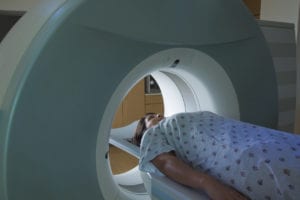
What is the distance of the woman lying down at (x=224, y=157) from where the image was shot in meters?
0.72

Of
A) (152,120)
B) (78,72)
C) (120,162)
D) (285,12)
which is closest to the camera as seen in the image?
(78,72)

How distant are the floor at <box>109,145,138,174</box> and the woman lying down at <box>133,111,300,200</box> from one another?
1.32 metres

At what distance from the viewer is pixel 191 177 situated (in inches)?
33.3

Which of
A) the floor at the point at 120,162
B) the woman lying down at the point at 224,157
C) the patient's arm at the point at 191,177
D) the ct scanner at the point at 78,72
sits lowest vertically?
the floor at the point at 120,162

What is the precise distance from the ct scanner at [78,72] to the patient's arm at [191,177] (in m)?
0.19

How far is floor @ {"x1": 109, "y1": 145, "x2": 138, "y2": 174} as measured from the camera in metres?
2.32

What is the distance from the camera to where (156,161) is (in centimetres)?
96

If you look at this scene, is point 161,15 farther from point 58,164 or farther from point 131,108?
point 131,108

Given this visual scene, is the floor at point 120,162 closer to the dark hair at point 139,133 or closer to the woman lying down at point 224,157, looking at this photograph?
the dark hair at point 139,133

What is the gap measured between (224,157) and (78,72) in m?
0.46

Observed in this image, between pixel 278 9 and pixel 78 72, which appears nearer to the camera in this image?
pixel 78 72

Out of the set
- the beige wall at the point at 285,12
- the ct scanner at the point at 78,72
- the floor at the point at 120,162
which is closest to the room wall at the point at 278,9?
the beige wall at the point at 285,12

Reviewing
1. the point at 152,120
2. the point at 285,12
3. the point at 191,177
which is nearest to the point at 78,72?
the point at 191,177

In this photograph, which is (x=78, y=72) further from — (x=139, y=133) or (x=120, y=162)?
(x=120, y=162)
